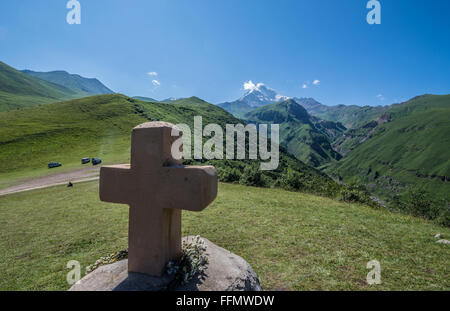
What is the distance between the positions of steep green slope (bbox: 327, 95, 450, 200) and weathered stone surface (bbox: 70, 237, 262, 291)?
114m

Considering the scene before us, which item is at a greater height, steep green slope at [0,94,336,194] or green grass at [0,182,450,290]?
steep green slope at [0,94,336,194]

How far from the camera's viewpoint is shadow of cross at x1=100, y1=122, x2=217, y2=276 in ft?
11.3

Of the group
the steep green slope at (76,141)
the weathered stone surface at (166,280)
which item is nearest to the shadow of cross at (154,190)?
the weathered stone surface at (166,280)

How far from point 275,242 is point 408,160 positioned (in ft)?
593

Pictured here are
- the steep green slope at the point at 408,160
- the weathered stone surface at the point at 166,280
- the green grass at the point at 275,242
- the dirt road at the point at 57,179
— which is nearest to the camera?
the weathered stone surface at the point at 166,280

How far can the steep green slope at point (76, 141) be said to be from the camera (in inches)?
906

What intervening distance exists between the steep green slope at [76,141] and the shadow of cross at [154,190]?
16.3 m

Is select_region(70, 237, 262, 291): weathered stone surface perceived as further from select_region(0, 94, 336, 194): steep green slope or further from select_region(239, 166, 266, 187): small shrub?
select_region(239, 166, 266, 187): small shrub

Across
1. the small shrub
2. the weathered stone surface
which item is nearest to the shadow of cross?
the weathered stone surface

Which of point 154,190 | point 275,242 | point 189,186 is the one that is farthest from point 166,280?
point 275,242

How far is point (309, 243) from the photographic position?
7.35 metres

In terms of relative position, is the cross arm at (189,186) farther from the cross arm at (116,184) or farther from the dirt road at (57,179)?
the dirt road at (57,179)

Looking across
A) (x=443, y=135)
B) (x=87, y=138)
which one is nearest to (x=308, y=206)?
(x=87, y=138)
